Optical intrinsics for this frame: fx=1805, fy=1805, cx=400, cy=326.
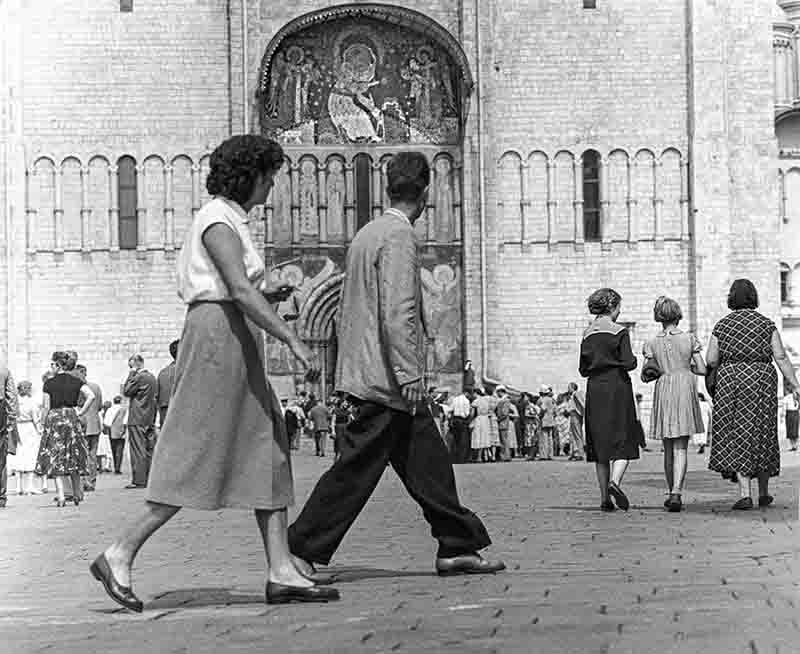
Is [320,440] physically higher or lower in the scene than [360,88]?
lower

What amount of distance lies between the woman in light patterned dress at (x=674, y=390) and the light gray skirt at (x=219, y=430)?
6978 mm

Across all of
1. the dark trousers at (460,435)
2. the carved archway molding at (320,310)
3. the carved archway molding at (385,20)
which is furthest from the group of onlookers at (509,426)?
the carved archway molding at (385,20)

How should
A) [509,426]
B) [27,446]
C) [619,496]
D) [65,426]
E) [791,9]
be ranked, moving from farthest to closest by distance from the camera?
[791,9] → [509,426] → [27,446] → [65,426] → [619,496]

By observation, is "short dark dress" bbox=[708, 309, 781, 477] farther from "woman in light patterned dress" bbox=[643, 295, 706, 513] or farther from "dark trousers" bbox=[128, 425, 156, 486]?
"dark trousers" bbox=[128, 425, 156, 486]

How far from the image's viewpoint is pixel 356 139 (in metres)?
41.3

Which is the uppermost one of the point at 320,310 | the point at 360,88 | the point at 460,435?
the point at 360,88

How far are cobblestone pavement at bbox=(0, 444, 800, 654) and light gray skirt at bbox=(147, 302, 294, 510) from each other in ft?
1.53

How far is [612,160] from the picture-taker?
135 ft

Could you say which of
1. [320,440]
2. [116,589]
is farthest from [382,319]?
[320,440]

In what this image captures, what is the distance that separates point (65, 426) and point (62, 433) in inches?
6.1

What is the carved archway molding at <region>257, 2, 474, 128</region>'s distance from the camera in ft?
133

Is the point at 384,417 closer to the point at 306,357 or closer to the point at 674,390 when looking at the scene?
the point at 306,357

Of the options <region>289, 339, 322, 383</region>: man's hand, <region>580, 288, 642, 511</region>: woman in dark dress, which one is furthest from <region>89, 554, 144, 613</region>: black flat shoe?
<region>580, 288, 642, 511</region>: woman in dark dress

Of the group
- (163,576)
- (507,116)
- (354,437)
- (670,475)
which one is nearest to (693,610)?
(354,437)
